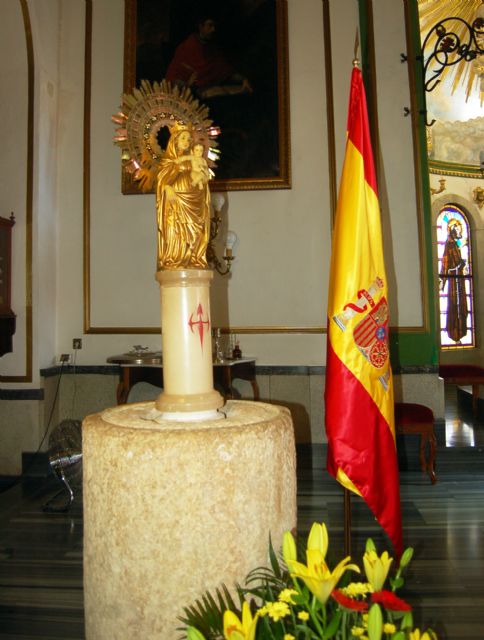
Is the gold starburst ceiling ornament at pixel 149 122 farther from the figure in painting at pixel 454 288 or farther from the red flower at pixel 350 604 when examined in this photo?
the figure in painting at pixel 454 288

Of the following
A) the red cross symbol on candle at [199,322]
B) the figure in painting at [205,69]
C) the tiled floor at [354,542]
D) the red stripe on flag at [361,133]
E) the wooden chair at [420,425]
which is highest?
the figure in painting at [205,69]

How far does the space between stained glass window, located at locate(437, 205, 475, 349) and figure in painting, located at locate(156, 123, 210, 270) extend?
9.52 m

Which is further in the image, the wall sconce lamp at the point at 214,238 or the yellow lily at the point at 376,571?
the wall sconce lamp at the point at 214,238

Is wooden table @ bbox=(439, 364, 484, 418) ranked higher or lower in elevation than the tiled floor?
higher

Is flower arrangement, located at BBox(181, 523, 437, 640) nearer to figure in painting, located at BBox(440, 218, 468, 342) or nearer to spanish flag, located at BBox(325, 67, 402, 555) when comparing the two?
spanish flag, located at BBox(325, 67, 402, 555)

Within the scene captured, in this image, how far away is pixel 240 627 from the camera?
1013 millimetres

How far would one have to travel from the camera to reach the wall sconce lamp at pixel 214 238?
5.41m

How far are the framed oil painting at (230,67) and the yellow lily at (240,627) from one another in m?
5.00

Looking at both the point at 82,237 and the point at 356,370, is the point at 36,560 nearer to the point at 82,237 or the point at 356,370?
the point at 356,370

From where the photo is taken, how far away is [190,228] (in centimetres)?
218

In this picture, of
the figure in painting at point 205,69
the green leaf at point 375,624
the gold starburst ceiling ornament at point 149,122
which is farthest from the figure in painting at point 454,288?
the green leaf at point 375,624

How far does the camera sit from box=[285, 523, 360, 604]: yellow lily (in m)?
1.02

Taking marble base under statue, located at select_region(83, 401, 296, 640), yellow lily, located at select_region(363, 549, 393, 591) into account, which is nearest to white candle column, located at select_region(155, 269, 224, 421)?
marble base under statue, located at select_region(83, 401, 296, 640)

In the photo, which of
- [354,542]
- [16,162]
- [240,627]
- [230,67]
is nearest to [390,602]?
[240,627]
